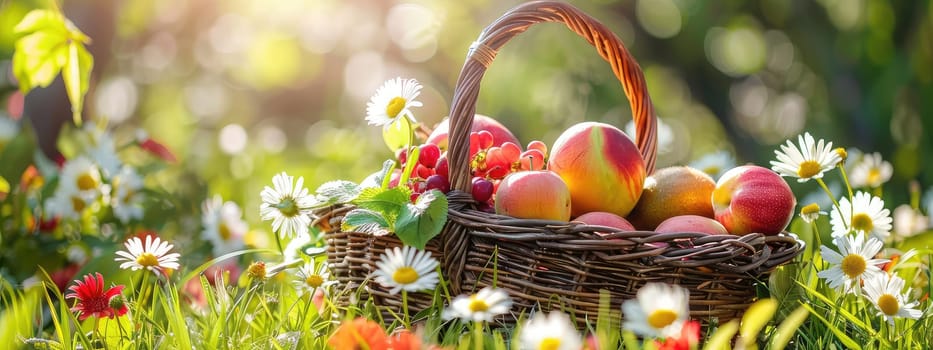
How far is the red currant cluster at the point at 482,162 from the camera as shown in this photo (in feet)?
4.16

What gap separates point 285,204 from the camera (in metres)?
1.31

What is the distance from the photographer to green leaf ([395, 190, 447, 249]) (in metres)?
1.09

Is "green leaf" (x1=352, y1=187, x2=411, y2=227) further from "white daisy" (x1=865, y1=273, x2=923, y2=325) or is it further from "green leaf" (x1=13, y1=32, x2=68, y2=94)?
"white daisy" (x1=865, y1=273, x2=923, y2=325)

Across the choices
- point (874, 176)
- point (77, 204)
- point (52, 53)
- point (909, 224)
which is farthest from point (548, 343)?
point (77, 204)

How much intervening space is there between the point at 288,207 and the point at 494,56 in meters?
0.41

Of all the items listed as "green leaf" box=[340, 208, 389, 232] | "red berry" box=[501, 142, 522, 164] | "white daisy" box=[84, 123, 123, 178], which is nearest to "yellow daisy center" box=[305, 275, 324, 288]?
"green leaf" box=[340, 208, 389, 232]

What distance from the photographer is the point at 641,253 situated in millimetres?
1026

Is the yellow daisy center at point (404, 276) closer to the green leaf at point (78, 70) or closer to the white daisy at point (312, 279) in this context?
the white daisy at point (312, 279)

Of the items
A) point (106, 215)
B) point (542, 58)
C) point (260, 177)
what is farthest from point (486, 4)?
point (106, 215)

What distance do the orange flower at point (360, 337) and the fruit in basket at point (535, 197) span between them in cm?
36

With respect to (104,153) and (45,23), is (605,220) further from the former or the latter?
(104,153)

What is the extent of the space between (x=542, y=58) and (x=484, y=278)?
4239 mm

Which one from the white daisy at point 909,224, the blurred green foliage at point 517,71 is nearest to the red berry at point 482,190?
the blurred green foliage at point 517,71

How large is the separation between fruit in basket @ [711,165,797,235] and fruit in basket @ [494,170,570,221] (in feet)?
0.82
